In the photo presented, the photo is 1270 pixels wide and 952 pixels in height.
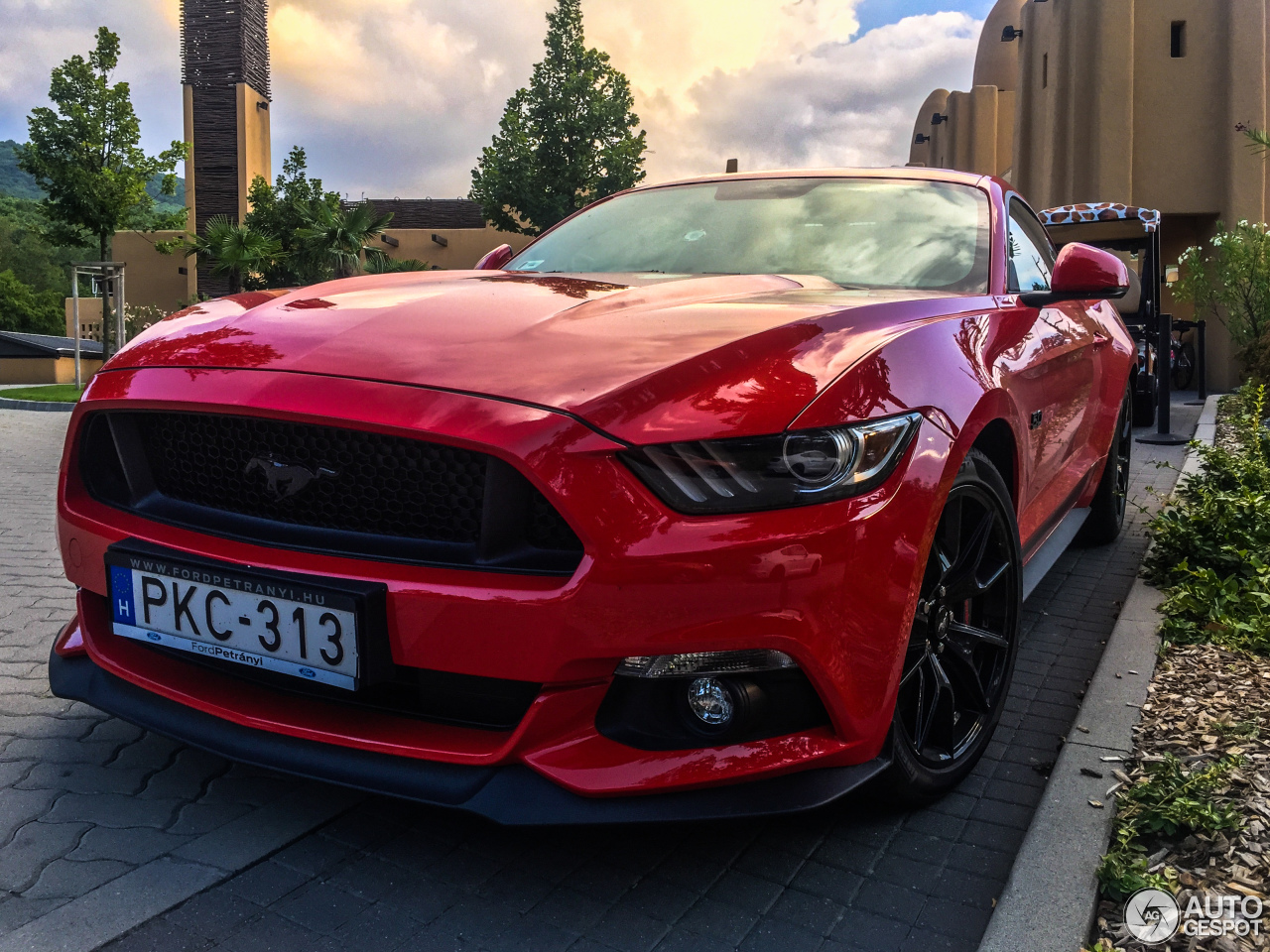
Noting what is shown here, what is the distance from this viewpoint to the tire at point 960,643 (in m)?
2.30

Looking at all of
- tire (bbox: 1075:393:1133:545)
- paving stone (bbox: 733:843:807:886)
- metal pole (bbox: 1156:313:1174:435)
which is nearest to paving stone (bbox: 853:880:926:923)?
paving stone (bbox: 733:843:807:886)

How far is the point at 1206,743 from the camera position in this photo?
2582mm

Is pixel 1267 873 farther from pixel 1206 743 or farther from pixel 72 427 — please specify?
pixel 72 427

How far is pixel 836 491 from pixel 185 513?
1367mm

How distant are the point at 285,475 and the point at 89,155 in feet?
74.6

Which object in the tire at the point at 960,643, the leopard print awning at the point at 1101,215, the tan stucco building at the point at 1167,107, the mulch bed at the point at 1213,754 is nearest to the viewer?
the mulch bed at the point at 1213,754

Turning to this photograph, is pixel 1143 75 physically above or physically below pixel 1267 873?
above

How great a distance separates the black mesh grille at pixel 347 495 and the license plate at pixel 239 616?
0.10 meters

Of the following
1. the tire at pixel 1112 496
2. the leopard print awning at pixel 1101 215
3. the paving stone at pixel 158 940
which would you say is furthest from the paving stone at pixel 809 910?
the leopard print awning at pixel 1101 215

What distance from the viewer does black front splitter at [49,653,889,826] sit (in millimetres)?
1889

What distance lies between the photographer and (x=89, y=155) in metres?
21.4

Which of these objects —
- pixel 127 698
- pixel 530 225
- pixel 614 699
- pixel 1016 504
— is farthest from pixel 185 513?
pixel 530 225

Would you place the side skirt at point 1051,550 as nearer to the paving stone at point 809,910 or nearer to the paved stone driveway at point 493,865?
the paved stone driveway at point 493,865

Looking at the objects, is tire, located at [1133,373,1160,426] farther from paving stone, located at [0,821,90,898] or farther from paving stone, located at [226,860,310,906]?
paving stone, located at [0,821,90,898]
